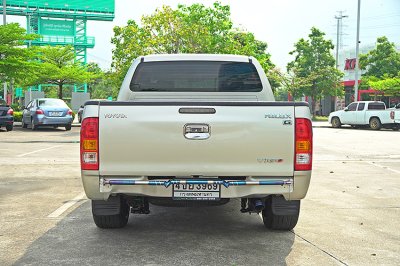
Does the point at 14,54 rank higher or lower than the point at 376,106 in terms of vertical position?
higher

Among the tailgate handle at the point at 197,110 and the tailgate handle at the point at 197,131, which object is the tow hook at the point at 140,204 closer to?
the tailgate handle at the point at 197,131

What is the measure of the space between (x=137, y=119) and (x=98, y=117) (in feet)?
1.17

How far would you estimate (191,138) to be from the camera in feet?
14.0

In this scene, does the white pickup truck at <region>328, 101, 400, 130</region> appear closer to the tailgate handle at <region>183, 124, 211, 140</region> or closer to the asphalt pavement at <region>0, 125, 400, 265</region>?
the asphalt pavement at <region>0, 125, 400, 265</region>

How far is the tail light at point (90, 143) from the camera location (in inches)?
168

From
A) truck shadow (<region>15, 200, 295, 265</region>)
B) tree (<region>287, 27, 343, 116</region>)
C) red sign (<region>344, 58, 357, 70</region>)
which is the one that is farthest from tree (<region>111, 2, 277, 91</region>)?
red sign (<region>344, 58, 357, 70</region>)

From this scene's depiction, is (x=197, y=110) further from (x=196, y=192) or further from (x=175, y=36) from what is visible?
(x=175, y=36)

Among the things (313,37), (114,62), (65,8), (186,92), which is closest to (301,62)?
(313,37)

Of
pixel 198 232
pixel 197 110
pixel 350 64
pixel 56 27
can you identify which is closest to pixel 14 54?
pixel 198 232

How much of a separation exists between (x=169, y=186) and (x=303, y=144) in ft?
4.30

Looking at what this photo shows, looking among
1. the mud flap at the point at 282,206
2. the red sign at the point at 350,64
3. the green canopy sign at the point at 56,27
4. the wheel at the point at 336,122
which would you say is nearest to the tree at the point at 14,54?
the wheel at the point at 336,122

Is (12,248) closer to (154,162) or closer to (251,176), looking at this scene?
(154,162)

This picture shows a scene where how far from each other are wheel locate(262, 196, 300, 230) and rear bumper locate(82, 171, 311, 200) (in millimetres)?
392

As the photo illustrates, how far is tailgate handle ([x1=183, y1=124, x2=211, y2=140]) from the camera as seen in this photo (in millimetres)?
4270
